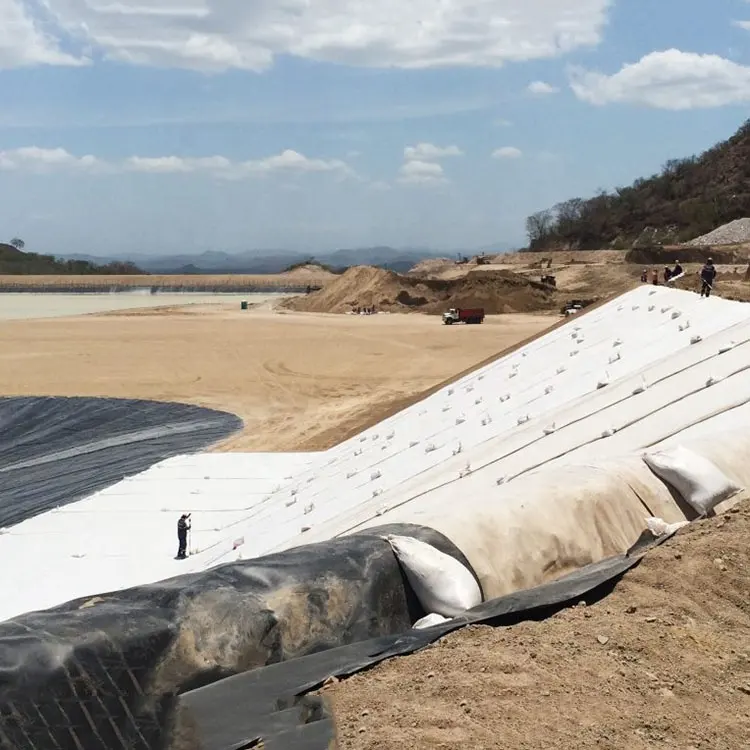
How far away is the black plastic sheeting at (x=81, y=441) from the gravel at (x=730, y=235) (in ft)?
166

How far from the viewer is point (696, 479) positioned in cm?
557

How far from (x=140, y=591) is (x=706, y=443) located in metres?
4.09

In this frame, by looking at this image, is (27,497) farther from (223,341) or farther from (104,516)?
(223,341)

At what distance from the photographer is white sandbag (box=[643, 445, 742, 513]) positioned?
555 centimetres

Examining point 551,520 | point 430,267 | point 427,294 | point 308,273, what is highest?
point 430,267

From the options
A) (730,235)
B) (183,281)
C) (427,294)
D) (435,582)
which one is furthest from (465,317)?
(183,281)

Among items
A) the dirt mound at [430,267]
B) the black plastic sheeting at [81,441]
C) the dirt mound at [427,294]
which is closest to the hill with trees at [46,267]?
the dirt mound at [430,267]

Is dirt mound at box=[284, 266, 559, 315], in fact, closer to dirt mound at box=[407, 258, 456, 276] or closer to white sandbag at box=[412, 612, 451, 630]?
dirt mound at box=[407, 258, 456, 276]

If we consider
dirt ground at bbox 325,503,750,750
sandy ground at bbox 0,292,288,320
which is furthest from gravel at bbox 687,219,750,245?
dirt ground at bbox 325,503,750,750

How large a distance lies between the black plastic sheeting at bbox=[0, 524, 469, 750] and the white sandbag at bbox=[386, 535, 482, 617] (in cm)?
5

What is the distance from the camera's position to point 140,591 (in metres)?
3.62

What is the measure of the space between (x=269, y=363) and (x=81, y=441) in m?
12.2

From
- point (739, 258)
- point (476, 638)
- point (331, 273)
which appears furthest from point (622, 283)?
point (331, 273)

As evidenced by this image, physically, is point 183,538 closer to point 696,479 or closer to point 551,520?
point 551,520
